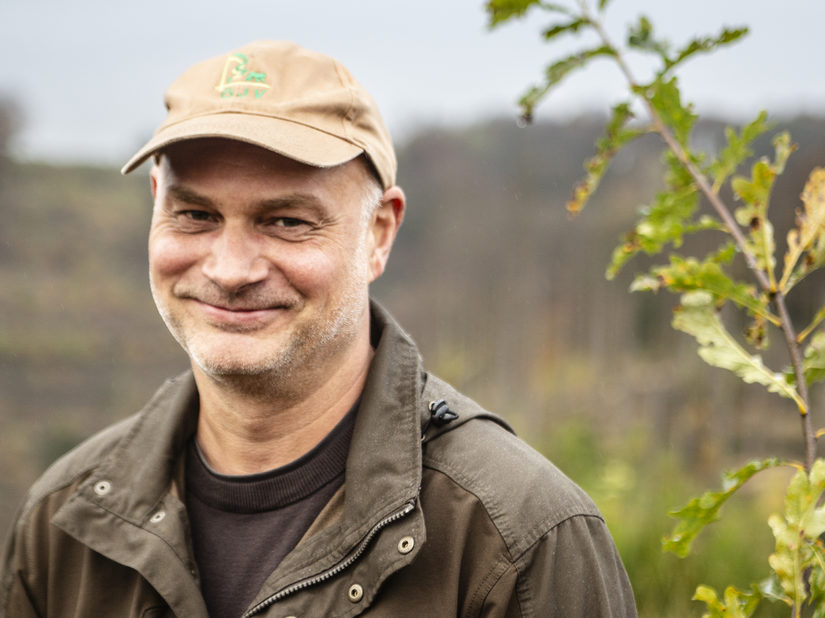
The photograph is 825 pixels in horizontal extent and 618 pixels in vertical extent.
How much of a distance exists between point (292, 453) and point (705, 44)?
1.36 m

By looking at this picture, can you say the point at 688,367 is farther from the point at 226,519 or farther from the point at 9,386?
the point at 9,386

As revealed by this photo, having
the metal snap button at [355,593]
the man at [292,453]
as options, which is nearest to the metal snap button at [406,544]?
the man at [292,453]

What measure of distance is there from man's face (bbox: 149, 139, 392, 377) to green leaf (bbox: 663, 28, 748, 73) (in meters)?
0.83

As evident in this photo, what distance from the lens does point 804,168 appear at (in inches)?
232

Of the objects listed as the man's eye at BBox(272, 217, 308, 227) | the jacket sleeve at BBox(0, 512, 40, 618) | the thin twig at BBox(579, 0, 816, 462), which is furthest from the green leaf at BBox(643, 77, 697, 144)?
the jacket sleeve at BBox(0, 512, 40, 618)

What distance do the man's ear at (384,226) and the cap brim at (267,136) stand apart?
0.91 ft

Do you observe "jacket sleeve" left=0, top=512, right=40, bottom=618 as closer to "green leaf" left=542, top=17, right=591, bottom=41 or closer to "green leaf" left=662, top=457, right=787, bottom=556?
"green leaf" left=662, top=457, right=787, bottom=556

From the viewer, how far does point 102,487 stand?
210 cm

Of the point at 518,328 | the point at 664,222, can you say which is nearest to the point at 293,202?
the point at 664,222

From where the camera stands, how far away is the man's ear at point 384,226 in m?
2.22

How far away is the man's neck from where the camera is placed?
203 cm

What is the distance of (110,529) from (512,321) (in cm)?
747

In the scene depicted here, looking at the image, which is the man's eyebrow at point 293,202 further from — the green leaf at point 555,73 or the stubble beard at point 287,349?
the green leaf at point 555,73

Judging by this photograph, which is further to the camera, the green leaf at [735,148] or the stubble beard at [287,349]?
the stubble beard at [287,349]
